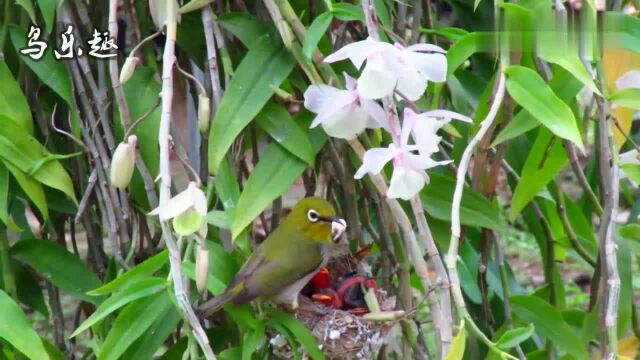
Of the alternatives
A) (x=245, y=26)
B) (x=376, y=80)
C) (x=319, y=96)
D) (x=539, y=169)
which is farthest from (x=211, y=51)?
(x=539, y=169)

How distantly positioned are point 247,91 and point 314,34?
121mm

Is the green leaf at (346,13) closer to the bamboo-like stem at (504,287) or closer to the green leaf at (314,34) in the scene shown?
the green leaf at (314,34)

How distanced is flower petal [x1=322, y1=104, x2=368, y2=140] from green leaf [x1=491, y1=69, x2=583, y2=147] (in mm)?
192

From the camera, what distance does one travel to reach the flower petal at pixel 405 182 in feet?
3.10

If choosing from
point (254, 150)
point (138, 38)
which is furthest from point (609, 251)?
point (138, 38)

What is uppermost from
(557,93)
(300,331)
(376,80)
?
(376,80)

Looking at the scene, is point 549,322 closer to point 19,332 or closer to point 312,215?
point 312,215

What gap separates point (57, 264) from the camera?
4.38 ft

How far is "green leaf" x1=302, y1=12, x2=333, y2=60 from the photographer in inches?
41.5

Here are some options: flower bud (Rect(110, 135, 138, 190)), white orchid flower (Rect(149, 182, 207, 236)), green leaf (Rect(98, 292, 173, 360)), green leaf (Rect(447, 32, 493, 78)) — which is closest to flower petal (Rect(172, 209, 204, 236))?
white orchid flower (Rect(149, 182, 207, 236))

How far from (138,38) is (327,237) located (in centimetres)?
33

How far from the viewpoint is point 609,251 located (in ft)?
3.32

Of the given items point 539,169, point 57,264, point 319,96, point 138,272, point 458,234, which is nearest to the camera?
point 458,234

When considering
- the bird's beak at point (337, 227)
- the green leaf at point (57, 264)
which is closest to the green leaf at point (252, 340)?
the bird's beak at point (337, 227)
